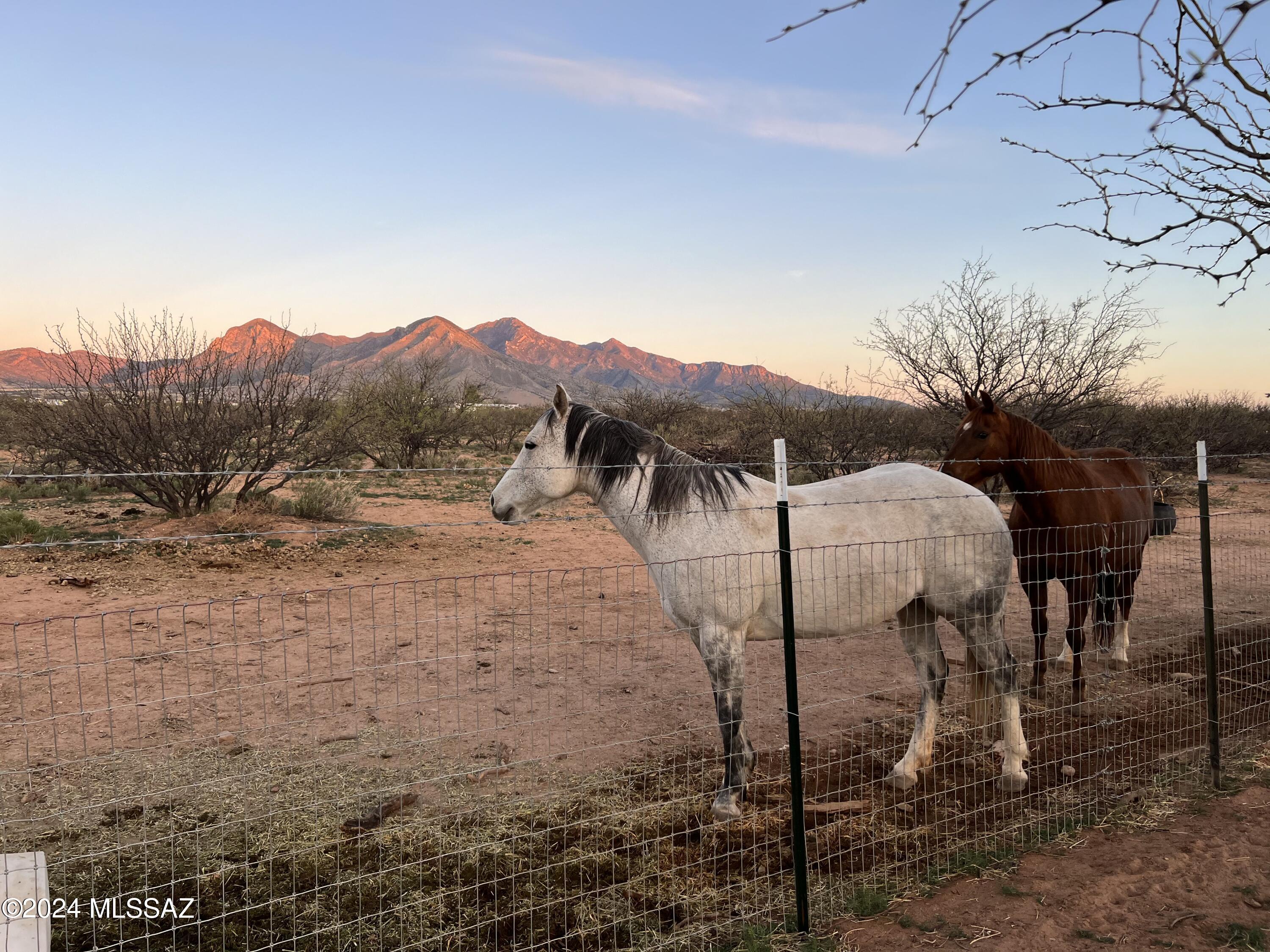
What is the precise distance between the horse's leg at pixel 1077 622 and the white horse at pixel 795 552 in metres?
1.21

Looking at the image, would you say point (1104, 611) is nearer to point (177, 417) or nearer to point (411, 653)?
point (411, 653)

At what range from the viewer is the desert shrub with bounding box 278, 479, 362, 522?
1238 cm

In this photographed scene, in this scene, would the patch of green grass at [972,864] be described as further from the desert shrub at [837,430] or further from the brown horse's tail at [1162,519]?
the desert shrub at [837,430]

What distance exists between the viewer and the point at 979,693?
14.4ft

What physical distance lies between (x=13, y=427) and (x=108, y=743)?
1833cm

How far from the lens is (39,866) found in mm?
1905

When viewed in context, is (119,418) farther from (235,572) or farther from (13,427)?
(13,427)

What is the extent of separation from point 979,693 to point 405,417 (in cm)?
2113

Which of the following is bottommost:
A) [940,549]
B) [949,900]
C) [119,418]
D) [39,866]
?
[949,900]

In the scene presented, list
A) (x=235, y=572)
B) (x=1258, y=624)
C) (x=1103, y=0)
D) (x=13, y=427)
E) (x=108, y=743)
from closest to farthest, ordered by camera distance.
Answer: (x=1103, y=0), (x=108, y=743), (x=1258, y=624), (x=235, y=572), (x=13, y=427)

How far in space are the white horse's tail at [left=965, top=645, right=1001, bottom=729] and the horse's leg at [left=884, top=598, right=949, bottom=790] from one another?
0.49 feet

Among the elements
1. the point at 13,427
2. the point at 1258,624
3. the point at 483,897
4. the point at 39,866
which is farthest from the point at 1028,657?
the point at 13,427

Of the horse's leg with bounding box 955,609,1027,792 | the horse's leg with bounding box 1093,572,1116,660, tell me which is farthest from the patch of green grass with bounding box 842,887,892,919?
the horse's leg with bounding box 1093,572,1116,660

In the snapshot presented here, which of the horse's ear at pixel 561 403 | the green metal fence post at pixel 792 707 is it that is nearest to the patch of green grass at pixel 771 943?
the green metal fence post at pixel 792 707
